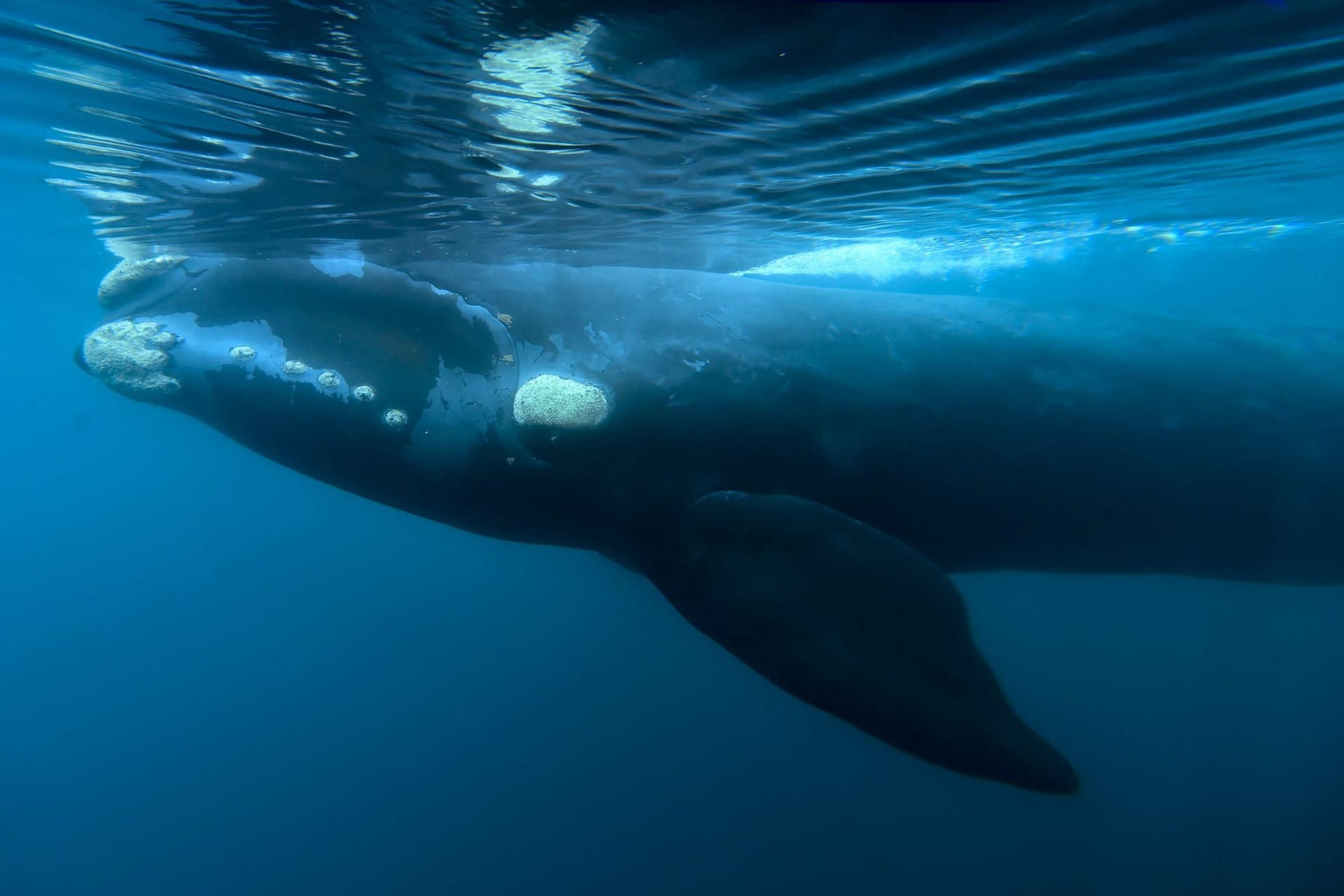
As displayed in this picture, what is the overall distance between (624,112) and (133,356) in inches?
197

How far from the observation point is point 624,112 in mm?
6660

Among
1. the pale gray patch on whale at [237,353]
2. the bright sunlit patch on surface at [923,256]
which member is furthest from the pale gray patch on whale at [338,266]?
the bright sunlit patch on surface at [923,256]

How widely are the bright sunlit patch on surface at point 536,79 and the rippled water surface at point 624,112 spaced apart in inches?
1.3

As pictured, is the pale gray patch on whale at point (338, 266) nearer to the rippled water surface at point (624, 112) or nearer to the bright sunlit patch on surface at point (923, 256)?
the rippled water surface at point (624, 112)

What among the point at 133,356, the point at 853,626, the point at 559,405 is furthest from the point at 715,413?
the point at 133,356

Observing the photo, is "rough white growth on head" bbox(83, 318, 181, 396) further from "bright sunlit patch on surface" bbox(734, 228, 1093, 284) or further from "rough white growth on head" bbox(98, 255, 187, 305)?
"bright sunlit patch on surface" bbox(734, 228, 1093, 284)

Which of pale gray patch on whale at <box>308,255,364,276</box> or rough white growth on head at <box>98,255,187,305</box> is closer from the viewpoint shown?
pale gray patch on whale at <box>308,255,364,276</box>

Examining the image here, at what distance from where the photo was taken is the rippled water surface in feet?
16.8

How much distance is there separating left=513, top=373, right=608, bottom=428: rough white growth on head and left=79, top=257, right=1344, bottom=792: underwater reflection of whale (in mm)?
18

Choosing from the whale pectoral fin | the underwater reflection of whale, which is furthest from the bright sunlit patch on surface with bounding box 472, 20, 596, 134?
the whale pectoral fin

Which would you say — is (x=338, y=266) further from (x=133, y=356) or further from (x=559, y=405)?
(x=559, y=405)

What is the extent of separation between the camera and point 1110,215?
56.4 feet

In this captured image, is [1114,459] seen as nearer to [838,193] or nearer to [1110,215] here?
[838,193]

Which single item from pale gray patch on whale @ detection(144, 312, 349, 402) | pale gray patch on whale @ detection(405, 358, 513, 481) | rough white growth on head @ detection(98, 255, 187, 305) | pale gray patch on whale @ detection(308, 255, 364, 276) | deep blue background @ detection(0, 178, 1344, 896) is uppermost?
pale gray patch on whale @ detection(308, 255, 364, 276)
